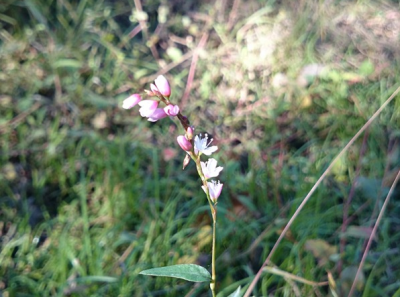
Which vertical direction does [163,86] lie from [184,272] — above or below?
above

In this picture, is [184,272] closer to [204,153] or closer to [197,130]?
[204,153]

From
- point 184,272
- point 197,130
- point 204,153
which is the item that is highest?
point 204,153

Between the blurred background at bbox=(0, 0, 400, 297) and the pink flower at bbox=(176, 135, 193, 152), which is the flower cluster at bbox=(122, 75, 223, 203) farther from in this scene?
the blurred background at bbox=(0, 0, 400, 297)

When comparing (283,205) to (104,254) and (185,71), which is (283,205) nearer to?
(104,254)

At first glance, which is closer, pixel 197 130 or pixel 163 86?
pixel 163 86

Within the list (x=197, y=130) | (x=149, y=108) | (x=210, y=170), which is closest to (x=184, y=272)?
(x=210, y=170)
